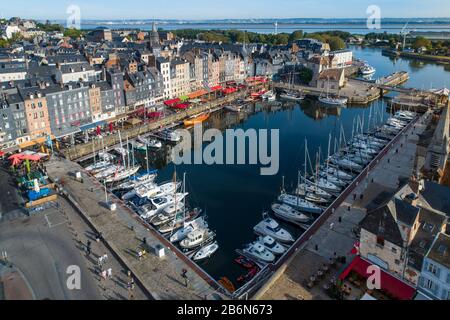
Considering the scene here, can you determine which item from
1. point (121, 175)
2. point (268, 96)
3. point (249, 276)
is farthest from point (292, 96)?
point (249, 276)

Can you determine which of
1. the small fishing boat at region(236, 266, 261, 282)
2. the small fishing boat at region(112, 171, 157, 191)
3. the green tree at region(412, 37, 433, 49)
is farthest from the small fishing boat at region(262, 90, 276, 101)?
the green tree at region(412, 37, 433, 49)

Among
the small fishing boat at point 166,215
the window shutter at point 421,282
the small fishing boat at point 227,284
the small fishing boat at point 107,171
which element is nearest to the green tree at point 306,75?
the small fishing boat at point 107,171

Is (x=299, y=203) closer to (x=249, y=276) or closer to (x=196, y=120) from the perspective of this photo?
(x=249, y=276)

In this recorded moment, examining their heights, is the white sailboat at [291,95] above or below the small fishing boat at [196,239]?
above

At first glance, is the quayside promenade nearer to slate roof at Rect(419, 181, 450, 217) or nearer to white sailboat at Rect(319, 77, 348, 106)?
white sailboat at Rect(319, 77, 348, 106)

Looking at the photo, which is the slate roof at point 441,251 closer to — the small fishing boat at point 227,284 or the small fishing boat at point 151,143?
the small fishing boat at point 227,284

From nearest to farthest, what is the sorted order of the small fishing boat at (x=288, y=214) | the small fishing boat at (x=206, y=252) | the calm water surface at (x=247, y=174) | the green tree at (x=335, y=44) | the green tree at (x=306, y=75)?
the small fishing boat at (x=206, y=252), the calm water surface at (x=247, y=174), the small fishing boat at (x=288, y=214), the green tree at (x=306, y=75), the green tree at (x=335, y=44)

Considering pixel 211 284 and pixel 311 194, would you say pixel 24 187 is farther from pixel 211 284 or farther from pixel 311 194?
pixel 311 194
